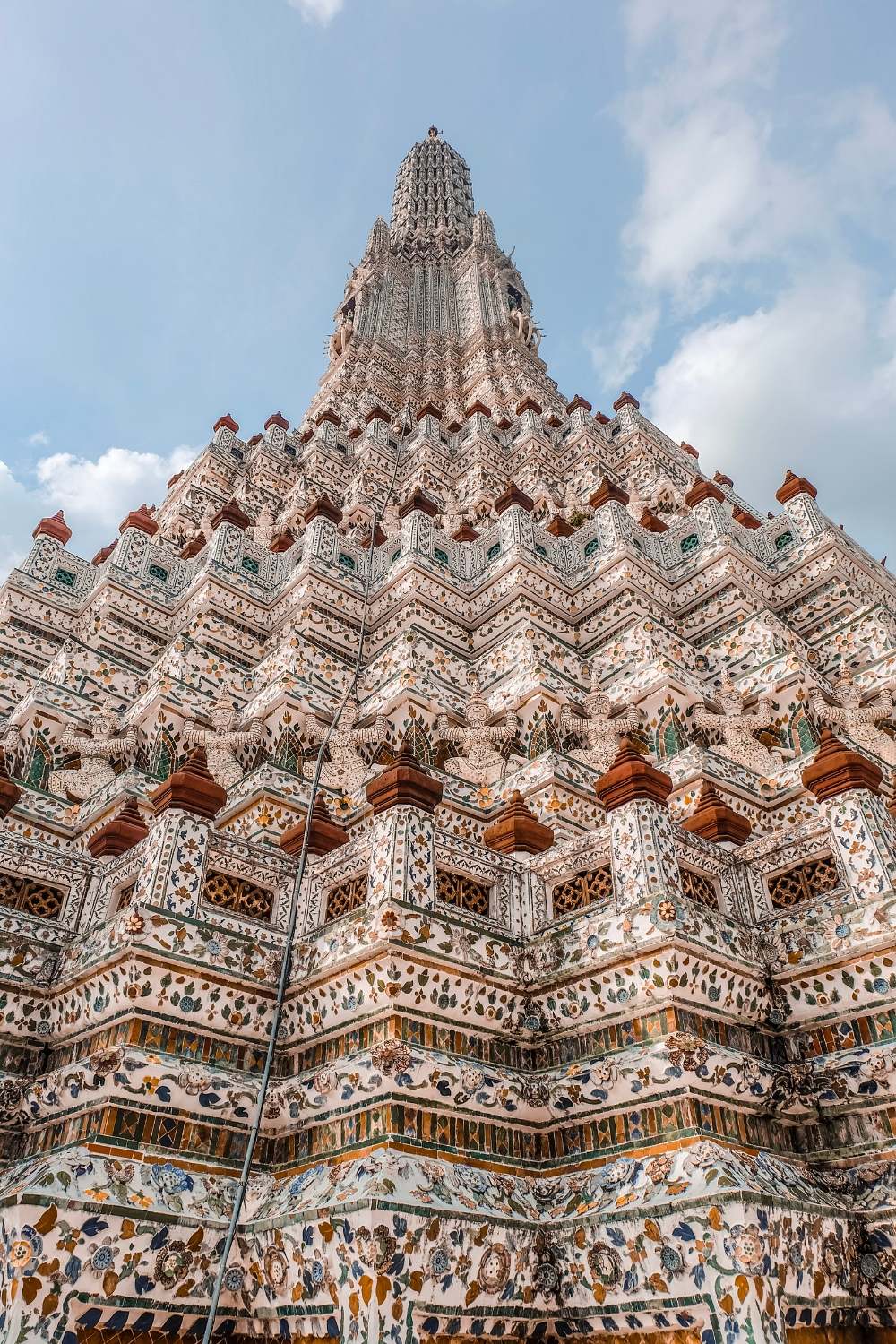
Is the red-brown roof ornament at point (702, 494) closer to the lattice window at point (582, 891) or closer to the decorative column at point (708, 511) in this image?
the decorative column at point (708, 511)

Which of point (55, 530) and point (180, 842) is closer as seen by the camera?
point (180, 842)

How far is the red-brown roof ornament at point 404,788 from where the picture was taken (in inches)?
220

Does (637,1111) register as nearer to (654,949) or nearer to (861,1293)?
(654,949)

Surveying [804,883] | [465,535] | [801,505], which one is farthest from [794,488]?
[804,883]

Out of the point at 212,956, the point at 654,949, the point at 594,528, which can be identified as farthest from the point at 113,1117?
the point at 594,528

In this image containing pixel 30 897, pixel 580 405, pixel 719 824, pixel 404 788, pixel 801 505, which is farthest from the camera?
pixel 580 405

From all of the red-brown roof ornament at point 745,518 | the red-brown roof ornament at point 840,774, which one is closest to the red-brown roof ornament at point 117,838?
the red-brown roof ornament at point 840,774

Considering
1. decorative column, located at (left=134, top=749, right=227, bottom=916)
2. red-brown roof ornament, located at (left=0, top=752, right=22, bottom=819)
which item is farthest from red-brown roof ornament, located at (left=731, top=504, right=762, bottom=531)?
red-brown roof ornament, located at (left=0, top=752, right=22, bottom=819)

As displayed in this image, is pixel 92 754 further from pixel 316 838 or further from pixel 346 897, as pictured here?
pixel 346 897

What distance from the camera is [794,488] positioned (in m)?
12.4

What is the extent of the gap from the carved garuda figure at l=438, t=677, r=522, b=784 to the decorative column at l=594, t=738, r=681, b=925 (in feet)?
10.7

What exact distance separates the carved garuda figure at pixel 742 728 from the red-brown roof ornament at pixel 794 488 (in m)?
4.30

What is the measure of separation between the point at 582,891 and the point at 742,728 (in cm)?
382

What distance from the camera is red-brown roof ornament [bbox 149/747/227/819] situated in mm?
5590
